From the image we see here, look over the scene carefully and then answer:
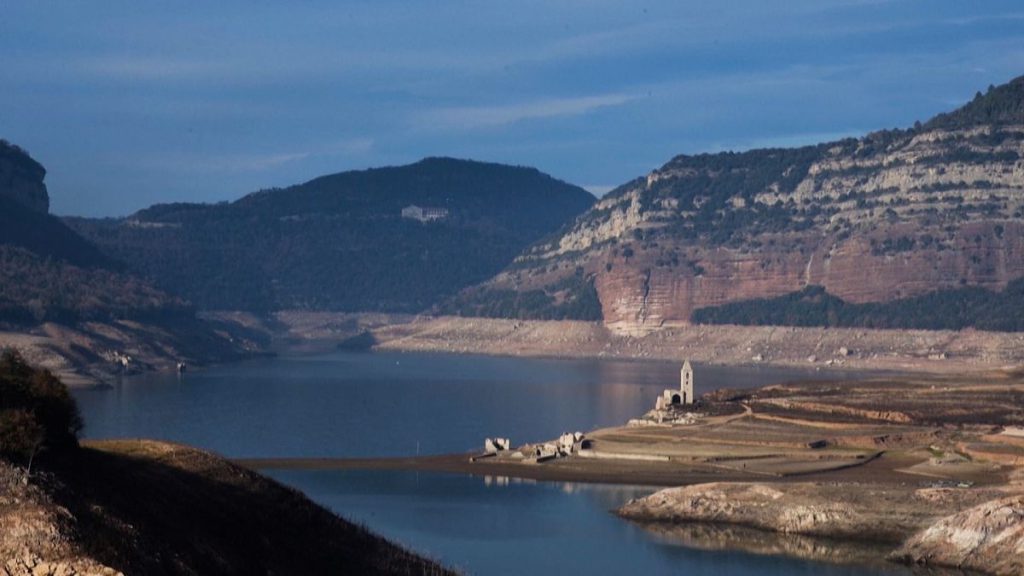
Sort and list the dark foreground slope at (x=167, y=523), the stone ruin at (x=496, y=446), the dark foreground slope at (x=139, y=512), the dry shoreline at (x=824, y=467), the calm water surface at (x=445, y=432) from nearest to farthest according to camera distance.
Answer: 1. the dark foreground slope at (x=167, y=523)
2. the dark foreground slope at (x=139, y=512)
3. the calm water surface at (x=445, y=432)
4. the dry shoreline at (x=824, y=467)
5. the stone ruin at (x=496, y=446)

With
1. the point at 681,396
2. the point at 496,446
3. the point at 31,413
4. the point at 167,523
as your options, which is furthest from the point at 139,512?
the point at 681,396

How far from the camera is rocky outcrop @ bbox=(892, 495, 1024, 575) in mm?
51906

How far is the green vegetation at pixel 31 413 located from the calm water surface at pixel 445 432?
19.5 meters

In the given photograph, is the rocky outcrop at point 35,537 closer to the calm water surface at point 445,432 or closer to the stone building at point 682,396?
the calm water surface at point 445,432

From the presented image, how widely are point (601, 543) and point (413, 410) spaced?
211ft

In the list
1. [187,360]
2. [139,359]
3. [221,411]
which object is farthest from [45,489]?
[187,360]

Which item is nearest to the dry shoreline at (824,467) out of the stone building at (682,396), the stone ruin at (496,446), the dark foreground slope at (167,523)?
the stone ruin at (496,446)

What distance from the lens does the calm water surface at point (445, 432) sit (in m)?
55.8

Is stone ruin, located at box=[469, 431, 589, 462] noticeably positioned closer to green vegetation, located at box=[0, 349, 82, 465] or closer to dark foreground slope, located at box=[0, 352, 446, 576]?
dark foreground slope, located at box=[0, 352, 446, 576]

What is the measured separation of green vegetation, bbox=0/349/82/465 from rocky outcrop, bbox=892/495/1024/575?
27.6 meters

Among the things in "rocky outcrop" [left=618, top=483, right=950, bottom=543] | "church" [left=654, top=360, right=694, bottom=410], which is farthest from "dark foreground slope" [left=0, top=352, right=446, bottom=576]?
"church" [left=654, top=360, right=694, bottom=410]

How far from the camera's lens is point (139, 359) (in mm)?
182875

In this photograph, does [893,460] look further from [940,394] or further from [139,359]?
[139,359]

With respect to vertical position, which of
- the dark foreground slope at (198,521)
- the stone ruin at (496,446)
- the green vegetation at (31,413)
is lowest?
the stone ruin at (496,446)
